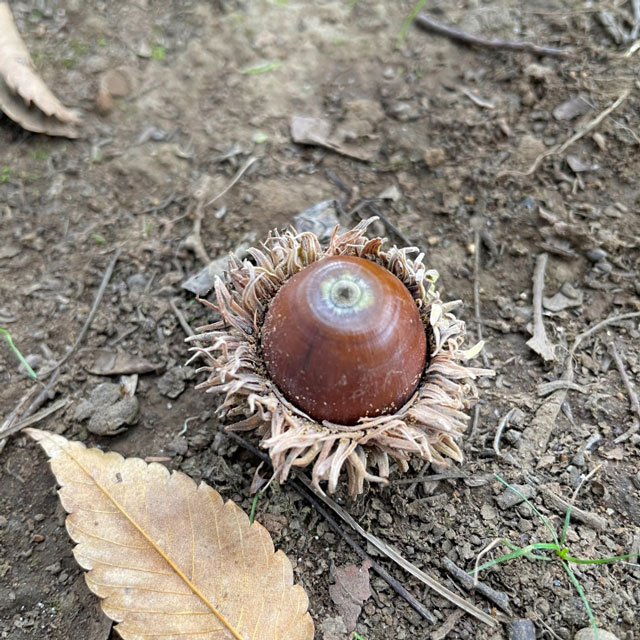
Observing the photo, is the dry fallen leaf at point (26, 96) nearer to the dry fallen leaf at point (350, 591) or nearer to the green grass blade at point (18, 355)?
the green grass blade at point (18, 355)

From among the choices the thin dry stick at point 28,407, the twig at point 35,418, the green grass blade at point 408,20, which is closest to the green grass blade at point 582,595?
the twig at point 35,418

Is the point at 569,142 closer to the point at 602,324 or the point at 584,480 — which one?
the point at 602,324

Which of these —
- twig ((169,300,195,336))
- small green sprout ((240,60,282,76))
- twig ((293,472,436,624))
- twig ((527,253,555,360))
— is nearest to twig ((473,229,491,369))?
twig ((527,253,555,360))

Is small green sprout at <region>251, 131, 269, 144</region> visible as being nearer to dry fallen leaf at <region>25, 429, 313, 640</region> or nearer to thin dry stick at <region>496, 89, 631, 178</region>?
thin dry stick at <region>496, 89, 631, 178</region>

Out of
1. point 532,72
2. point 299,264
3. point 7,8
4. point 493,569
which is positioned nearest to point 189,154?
point 299,264

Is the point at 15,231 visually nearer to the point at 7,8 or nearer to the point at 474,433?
the point at 7,8

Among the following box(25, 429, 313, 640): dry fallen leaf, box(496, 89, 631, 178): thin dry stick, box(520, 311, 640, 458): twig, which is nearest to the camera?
box(25, 429, 313, 640): dry fallen leaf
